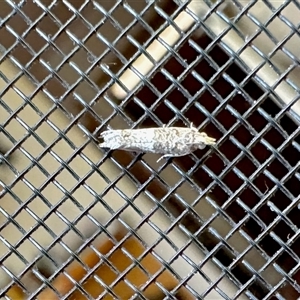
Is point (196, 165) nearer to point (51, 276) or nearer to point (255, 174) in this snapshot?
point (255, 174)

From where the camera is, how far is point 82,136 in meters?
0.55

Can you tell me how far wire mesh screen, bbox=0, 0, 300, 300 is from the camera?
497 mm

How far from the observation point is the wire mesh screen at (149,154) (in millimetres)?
497

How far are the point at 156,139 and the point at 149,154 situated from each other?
5 cm

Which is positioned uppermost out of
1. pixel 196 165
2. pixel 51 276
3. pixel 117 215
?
pixel 196 165

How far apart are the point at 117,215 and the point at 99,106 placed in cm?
16

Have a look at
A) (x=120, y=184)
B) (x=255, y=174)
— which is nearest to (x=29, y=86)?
(x=120, y=184)

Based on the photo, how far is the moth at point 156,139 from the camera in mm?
502

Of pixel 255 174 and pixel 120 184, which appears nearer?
pixel 255 174

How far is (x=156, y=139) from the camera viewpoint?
507 mm

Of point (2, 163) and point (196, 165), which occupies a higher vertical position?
point (196, 165)

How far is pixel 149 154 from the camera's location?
557mm

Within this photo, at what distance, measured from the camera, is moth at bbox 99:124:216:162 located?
19.8 inches

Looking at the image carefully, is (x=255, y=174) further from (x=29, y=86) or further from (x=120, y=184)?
(x=29, y=86)
